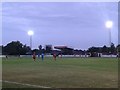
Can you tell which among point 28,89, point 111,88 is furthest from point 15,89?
point 111,88

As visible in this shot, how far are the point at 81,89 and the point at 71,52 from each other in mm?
125121

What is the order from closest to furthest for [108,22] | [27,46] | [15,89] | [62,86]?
[15,89] < [62,86] < [108,22] < [27,46]

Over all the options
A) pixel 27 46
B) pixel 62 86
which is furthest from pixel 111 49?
pixel 62 86

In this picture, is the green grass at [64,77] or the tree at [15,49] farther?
the tree at [15,49]

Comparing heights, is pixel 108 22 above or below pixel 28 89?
above

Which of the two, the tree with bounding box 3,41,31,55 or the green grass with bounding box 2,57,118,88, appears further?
the tree with bounding box 3,41,31,55

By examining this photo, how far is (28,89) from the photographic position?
14.6 metres

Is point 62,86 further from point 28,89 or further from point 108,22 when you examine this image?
point 108,22

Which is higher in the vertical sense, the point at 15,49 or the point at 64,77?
the point at 15,49

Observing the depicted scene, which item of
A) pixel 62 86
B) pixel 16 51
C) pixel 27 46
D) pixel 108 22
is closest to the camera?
pixel 62 86

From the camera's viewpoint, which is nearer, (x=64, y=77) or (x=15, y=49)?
(x=64, y=77)

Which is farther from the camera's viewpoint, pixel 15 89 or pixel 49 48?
pixel 49 48

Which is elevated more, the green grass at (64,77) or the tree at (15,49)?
the tree at (15,49)

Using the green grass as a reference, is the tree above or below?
above
